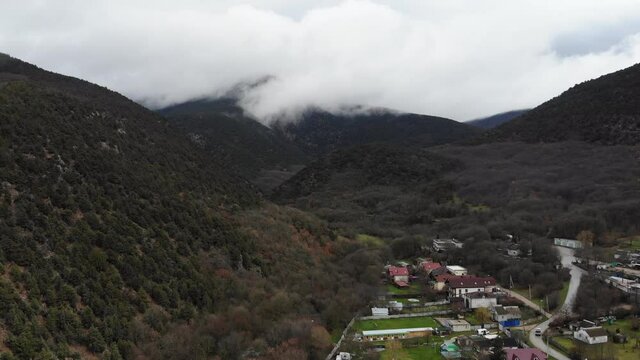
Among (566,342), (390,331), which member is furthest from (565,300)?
(390,331)

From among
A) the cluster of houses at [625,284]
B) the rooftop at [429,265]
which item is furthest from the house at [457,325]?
the rooftop at [429,265]

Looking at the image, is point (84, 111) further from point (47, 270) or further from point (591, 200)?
point (591, 200)

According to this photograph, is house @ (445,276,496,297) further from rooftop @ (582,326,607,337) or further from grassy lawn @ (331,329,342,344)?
grassy lawn @ (331,329,342,344)

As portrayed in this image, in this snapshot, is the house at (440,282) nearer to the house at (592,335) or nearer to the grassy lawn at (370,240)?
the grassy lawn at (370,240)

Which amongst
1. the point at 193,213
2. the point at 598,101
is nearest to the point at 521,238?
the point at 193,213

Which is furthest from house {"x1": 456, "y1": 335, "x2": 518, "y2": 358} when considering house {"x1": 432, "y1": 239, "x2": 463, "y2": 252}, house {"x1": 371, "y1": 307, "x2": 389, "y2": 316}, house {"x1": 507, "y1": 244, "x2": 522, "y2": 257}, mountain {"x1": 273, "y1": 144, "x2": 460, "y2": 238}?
mountain {"x1": 273, "y1": 144, "x2": 460, "y2": 238}
